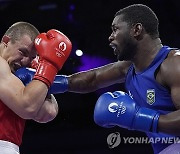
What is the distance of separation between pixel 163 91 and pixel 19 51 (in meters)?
1.01

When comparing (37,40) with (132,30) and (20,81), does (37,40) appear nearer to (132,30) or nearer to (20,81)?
(20,81)

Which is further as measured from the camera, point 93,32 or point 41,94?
point 93,32

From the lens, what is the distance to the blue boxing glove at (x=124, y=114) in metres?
2.43

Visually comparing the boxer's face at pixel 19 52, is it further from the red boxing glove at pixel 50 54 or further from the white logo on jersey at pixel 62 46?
the white logo on jersey at pixel 62 46

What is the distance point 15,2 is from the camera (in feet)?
24.0

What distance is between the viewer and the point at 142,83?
271 cm

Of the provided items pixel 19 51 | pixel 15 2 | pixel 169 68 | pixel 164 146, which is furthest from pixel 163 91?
pixel 15 2

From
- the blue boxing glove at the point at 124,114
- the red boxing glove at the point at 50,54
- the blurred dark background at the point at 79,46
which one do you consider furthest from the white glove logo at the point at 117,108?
the blurred dark background at the point at 79,46

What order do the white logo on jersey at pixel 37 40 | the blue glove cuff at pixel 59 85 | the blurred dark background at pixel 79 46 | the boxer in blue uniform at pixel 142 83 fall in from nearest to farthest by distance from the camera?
1. the boxer in blue uniform at pixel 142 83
2. the white logo on jersey at pixel 37 40
3. the blue glove cuff at pixel 59 85
4. the blurred dark background at pixel 79 46

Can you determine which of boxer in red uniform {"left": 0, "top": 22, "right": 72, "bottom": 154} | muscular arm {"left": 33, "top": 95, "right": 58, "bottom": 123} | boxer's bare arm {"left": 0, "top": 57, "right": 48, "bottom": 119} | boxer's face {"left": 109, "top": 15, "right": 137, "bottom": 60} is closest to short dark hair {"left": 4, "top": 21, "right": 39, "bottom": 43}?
boxer in red uniform {"left": 0, "top": 22, "right": 72, "bottom": 154}

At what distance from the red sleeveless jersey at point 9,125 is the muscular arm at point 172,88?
36.6 inches

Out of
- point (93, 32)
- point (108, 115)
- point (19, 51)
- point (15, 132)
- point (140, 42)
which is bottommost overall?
point (15, 132)

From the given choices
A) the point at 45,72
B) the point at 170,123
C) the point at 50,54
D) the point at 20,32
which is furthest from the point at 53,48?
the point at 170,123

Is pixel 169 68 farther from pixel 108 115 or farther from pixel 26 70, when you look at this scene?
pixel 26 70
